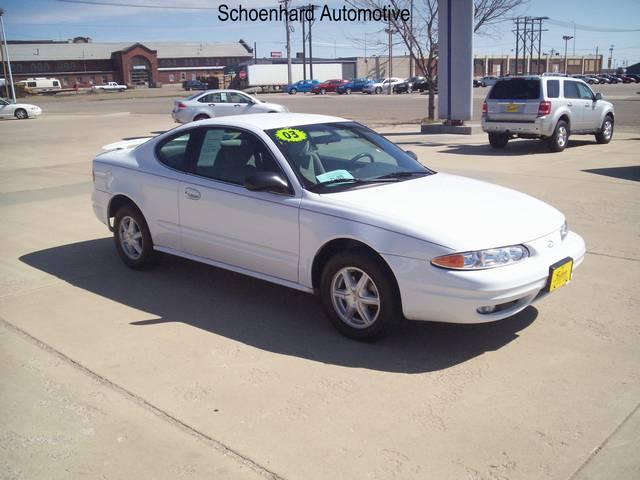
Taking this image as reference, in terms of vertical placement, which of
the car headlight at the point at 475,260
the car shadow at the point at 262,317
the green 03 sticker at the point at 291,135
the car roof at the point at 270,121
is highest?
the car roof at the point at 270,121

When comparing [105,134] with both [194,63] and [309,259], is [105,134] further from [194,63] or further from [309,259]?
[194,63]

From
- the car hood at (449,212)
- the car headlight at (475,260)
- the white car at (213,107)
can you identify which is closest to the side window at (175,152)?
the car hood at (449,212)

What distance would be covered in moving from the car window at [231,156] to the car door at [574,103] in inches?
451

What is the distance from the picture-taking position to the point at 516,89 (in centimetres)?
1480

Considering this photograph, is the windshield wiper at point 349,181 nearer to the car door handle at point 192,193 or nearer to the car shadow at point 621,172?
the car door handle at point 192,193

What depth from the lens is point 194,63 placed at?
11631 centimetres

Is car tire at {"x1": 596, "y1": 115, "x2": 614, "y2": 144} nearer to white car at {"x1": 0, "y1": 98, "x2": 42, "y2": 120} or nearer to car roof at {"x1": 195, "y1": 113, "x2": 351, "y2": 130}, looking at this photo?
car roof at {"x1": 195, "y1": 113, "x2": 351, "y2": 130}

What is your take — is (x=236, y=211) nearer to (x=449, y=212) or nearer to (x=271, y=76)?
(x=449, y=212)

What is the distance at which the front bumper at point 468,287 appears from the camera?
408cm

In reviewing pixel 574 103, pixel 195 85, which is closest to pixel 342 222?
pixel 574 103

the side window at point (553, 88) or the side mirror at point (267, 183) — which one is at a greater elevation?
the side window at point (553, 88)

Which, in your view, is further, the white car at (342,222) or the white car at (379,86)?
the white car at (379,86)

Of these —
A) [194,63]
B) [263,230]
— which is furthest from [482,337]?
[194,63]

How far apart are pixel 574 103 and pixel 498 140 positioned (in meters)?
1.87
